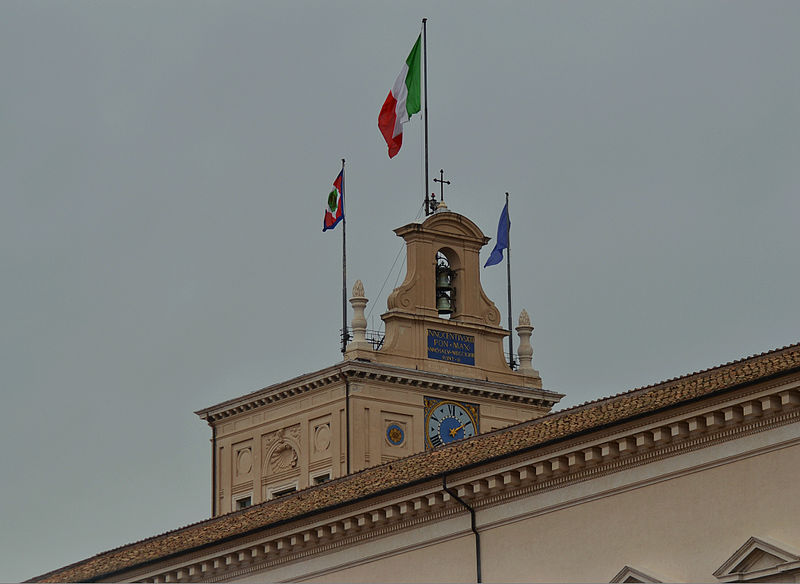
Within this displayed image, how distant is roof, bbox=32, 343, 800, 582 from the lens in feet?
95.1

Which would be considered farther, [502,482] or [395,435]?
[395,435]

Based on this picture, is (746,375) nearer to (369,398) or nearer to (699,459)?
(699,459)

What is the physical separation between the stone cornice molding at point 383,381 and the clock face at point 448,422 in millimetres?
383

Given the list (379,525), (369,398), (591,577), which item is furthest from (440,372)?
(591,577)

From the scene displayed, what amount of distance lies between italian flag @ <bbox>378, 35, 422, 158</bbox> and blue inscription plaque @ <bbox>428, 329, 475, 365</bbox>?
4861 millimetres

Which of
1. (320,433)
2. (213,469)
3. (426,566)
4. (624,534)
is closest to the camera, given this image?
(624,534)

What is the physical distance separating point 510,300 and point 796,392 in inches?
1159

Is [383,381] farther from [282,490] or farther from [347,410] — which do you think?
[282,490]

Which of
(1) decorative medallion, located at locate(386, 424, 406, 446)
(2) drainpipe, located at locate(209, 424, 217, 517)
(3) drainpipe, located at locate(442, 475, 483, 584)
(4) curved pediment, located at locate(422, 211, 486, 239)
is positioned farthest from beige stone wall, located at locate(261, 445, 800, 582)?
(2) drainpipe, located at locate(209, 424, 217, 517)

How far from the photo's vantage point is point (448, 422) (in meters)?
53.0

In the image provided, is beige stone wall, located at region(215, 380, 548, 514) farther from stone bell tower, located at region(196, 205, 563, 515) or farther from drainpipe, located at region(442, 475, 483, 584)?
drainpipe, located at region(442, 475, 483, 584)

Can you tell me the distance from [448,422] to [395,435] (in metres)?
1.43

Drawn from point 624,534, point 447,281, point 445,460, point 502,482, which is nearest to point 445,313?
point 447,281

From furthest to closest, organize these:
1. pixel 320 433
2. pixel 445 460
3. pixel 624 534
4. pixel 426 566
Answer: pixel 320 433, pixel 445 460, pixel 426 566, pixel 624 534
